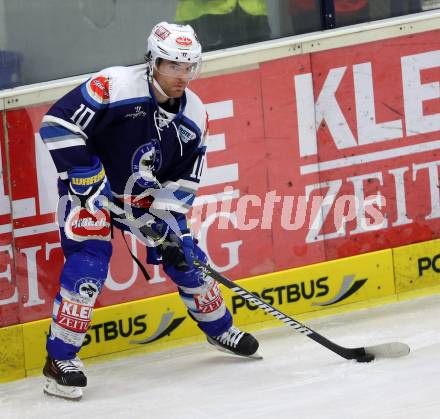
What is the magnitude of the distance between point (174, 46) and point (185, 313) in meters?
1.22

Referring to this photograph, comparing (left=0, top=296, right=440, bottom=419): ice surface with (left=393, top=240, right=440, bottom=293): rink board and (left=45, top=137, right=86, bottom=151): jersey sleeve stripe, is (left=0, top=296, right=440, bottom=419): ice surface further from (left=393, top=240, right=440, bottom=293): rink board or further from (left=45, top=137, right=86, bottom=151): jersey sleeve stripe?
(left=45, top=137, right=86, bottom=151): jersey sleeve stripe

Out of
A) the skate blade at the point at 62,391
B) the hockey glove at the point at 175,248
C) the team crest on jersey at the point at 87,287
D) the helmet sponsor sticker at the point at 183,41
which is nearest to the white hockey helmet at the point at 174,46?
the helmet sponsor sticker at the point at 183,41

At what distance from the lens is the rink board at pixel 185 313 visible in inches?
195

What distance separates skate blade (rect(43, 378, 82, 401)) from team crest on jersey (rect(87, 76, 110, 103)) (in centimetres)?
99

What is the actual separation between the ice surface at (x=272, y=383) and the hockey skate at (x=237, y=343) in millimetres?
40

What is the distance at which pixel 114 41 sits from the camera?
516 cm

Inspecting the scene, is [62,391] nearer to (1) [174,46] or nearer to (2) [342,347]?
(2) [342,347]

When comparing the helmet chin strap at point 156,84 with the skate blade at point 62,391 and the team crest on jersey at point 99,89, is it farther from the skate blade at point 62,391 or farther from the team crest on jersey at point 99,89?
the skate blade at point 62,391

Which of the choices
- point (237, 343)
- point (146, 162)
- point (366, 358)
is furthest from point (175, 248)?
point (366, 358)

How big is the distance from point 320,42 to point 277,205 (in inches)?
26.7

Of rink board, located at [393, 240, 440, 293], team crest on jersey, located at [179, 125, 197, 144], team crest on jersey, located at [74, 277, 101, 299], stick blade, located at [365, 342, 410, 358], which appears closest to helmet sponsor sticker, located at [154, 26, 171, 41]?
team crest on jersey, located at [179, 125, 197, 144]

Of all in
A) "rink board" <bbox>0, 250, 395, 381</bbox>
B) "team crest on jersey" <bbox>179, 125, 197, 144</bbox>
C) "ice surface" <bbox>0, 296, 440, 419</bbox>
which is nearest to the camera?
"ice surface" <bbox>0, 296, 440, 419</bbox>

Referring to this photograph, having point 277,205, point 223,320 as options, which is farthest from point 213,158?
point 223,320

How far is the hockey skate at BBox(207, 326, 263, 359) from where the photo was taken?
16.3 ft
